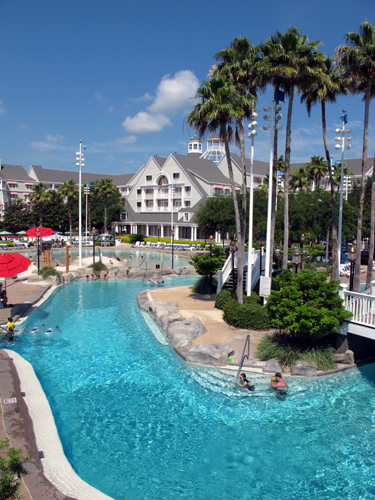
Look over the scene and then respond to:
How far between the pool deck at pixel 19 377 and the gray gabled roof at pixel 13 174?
63.0 meters

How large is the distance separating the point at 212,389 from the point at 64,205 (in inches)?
2551

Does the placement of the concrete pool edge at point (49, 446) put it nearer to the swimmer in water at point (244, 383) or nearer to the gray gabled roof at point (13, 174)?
the swimmer in water at point (244, 383)

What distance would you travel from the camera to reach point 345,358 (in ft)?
43.3

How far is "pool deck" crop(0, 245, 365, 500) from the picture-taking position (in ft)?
22.1

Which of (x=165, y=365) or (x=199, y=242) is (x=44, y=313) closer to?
(x=165, y=365)

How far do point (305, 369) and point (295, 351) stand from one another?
2.90ft

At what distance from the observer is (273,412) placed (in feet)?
34.6

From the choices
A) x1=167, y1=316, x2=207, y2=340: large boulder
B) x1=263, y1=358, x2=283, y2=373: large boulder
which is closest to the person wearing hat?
x1=263, y1=358, x2=283, y2=373: large boulder

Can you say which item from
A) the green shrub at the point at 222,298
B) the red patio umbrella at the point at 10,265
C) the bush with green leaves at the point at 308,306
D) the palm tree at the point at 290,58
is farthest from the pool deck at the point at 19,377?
the palm tree at the point at 290,58

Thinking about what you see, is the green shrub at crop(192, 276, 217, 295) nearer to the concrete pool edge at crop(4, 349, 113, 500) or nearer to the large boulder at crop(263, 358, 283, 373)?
the large boulder at crop(263, 358, 283, 373)

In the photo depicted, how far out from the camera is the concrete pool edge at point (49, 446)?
704 cm

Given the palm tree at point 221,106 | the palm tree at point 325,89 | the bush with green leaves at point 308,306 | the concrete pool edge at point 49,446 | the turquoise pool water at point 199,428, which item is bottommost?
the turquoise pool water at point 199,428

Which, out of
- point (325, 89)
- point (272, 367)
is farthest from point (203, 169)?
point (272, 367)

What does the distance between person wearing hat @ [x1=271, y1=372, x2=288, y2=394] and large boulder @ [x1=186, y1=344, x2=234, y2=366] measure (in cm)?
224
